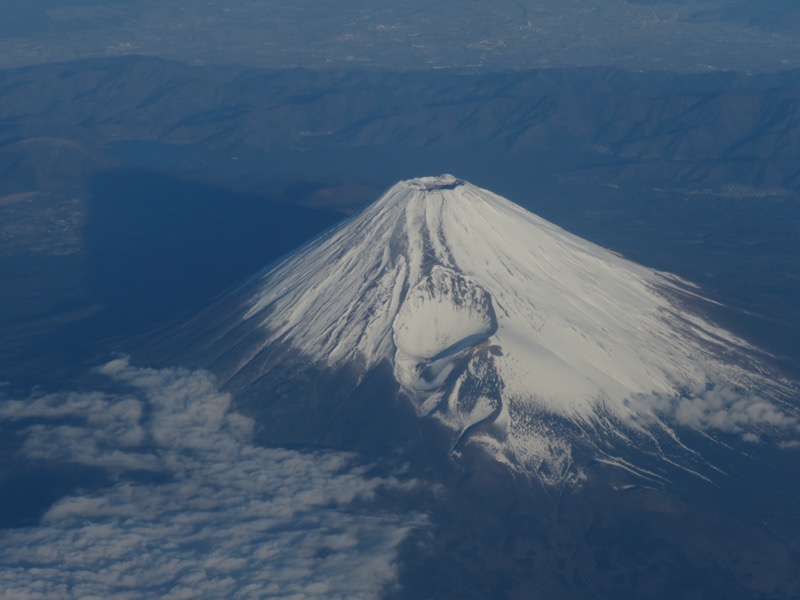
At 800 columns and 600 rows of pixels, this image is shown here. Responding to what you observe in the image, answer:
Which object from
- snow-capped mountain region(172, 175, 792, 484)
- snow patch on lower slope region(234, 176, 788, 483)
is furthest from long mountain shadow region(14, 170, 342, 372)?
snow patch on lower slope region(234, 176, 788, 483)

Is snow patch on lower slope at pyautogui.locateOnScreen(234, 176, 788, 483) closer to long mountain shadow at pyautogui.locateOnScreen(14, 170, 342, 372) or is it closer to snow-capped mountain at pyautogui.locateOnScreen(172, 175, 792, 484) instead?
snow-capped mountain at pyautogui.locateOnScreen(172, 175, 792, 484)

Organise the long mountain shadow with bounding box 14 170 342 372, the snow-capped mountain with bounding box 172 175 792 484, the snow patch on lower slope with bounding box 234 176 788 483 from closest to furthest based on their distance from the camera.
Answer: the snow-capped mountain with bounding box 172 175 792 484 < the snow patch on lower slope with bounding box 234 176 788 483 < the long mountain shadow with bounding box 14 170 342 372

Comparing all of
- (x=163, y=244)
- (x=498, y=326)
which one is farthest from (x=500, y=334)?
(x=163, y=244)

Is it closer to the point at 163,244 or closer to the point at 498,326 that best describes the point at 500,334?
the point at 498,326

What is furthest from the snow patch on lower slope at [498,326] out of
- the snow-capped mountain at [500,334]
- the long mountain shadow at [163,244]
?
the long mountain shadow at [163,244]

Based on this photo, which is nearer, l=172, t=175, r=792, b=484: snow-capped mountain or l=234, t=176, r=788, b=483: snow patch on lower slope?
l=172, t=175, r=792, b=484: snow-capped mountain

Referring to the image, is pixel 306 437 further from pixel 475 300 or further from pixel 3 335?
pixel 3 335

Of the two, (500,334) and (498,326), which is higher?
(498,326)

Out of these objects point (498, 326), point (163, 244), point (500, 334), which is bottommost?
point (500, 334)
